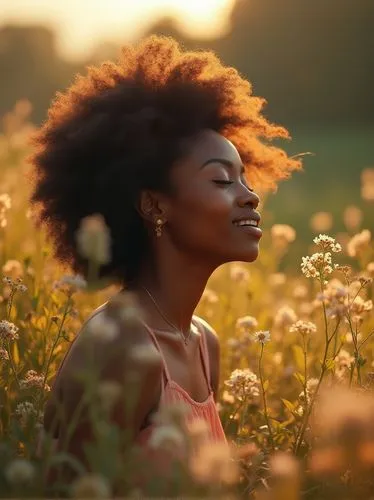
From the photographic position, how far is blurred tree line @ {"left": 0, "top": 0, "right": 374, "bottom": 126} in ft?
71.6

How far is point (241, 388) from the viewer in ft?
9.04

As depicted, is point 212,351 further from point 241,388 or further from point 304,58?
point 304,58

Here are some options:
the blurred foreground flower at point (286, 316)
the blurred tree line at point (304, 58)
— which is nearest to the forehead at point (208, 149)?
the blurred foreground flower at point (286, 316)

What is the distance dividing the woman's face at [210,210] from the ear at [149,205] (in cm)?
4

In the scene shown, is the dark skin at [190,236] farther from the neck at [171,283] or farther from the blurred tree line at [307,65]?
the blurred tree line at [307,65]

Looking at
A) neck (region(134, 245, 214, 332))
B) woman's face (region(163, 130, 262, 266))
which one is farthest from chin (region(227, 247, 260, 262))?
neck (region(134, 245, 214, 332))

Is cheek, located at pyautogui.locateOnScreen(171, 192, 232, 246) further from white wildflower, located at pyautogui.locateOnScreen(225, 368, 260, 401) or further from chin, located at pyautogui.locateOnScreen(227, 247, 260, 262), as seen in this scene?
white wildflower, located at pyautogui.locateOnScreen(225, 368, 260, 401)

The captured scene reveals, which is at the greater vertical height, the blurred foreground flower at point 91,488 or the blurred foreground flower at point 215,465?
A: the blurred foreground flower at point 215,465

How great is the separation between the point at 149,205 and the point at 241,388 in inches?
22.6

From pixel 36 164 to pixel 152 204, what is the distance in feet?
1.22

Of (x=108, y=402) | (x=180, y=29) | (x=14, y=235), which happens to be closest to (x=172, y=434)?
(x=108, y=402)

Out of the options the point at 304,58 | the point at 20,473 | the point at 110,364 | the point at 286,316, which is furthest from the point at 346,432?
the point at 304,58

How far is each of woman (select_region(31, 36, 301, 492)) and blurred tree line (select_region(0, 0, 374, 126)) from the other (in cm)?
1798

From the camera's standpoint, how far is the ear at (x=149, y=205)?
2.68 m
